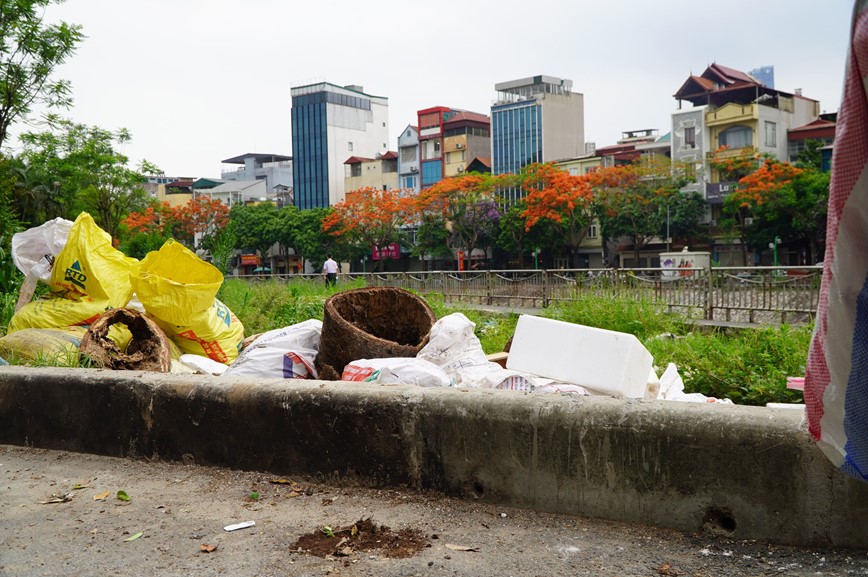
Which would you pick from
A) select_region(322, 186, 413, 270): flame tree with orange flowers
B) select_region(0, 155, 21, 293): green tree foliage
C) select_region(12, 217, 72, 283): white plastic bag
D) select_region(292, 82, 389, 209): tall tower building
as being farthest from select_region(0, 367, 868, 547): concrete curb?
select_region(292, 82, 389, 209): tall tower building

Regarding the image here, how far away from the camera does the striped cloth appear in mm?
1091

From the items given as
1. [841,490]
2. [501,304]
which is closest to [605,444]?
[841,490]

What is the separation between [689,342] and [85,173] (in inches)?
1067

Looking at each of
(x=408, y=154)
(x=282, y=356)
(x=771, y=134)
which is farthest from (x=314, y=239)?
(x=282, y=356)

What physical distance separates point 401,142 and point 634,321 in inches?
2999

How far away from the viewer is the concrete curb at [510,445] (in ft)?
8.45

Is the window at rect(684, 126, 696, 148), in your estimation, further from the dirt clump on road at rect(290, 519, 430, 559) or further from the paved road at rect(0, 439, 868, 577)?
the dirt clump on road at rect(290, 519, 430, 559)

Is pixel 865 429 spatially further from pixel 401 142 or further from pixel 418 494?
pixel 401 142

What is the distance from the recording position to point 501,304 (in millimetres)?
18219

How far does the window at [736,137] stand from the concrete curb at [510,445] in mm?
52818

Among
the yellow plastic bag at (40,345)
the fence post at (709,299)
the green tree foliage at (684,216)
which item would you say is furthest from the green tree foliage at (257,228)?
the yellow plastic bag at (40,345)

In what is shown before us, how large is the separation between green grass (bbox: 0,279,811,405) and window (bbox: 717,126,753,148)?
152ft

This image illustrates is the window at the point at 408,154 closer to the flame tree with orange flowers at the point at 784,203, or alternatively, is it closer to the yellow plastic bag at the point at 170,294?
the flame tree with orange flowers at the point at 784,203

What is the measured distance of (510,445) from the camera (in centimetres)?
302
